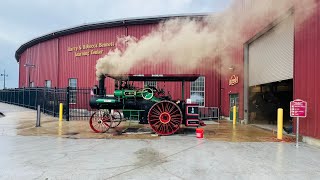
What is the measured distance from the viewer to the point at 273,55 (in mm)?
14109

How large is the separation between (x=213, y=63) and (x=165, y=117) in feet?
37.0

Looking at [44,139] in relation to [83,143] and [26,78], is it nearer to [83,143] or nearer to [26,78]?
[83,143]

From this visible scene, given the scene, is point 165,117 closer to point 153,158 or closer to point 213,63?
point 153,158

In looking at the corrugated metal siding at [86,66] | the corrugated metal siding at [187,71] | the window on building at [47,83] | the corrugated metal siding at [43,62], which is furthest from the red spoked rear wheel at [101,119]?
the window on building at [47,83]

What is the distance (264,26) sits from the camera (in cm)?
1377

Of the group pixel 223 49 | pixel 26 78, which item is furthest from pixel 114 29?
pixel 26 78

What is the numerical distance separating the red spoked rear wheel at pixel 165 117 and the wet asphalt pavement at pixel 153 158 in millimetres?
938

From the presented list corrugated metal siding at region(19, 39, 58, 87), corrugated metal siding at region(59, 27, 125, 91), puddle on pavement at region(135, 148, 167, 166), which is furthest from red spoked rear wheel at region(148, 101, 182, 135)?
corrugated metal siding at region(19, 39, 58, 87)

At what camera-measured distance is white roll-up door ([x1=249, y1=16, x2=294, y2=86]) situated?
1219cm

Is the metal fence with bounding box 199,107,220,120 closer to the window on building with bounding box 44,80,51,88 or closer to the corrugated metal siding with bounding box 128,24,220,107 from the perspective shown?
the corrugated metal siding with bounding box 128,24,220,107

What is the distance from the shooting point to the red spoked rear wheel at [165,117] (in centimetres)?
1200

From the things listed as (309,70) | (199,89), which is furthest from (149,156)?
(199,89)

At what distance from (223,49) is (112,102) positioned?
1020cm

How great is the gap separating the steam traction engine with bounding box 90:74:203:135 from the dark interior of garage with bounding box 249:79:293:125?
6.61 meters
